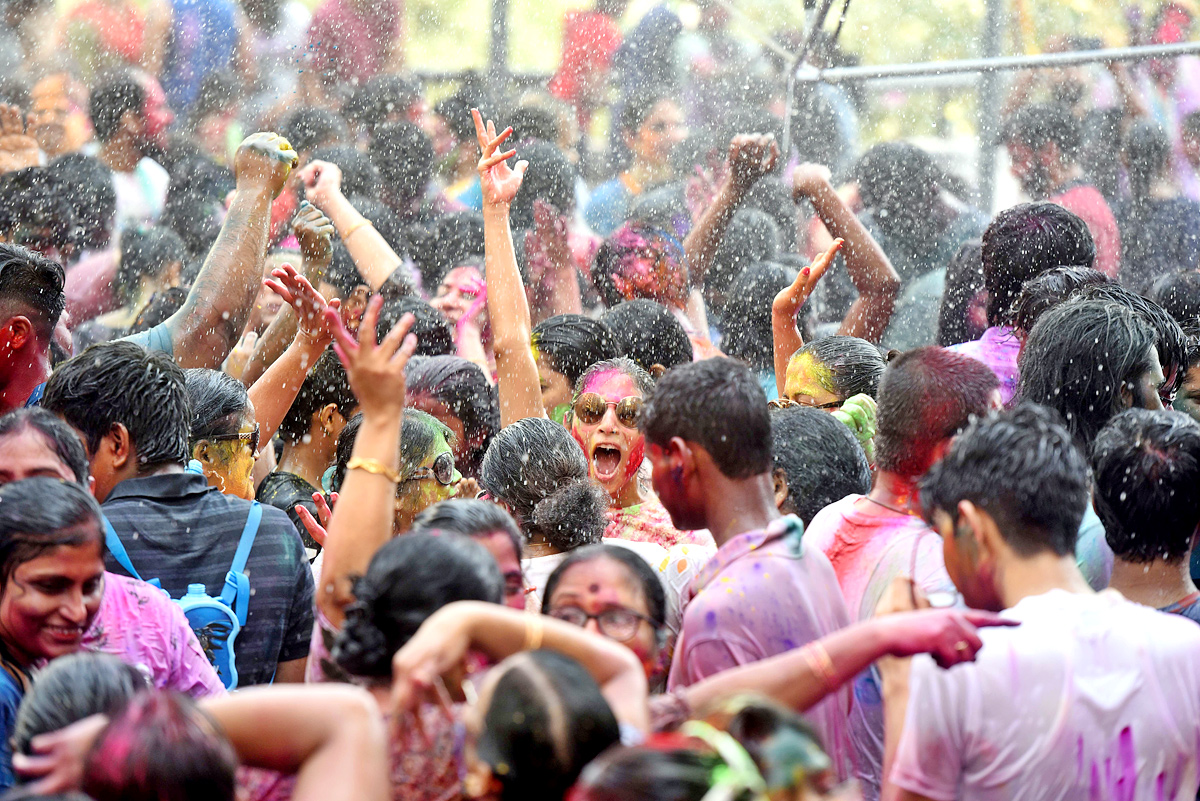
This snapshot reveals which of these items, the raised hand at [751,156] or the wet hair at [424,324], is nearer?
the wet hair at [424,324]

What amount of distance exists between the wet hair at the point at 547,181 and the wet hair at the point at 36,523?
437cm

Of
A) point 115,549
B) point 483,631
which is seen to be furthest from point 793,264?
point 483,631

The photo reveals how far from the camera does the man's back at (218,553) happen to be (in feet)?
8.91

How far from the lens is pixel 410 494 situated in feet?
11.2

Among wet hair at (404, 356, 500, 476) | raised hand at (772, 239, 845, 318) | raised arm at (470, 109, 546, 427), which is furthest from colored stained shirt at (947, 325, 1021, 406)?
wet hair at (404, 356, 500, 476)

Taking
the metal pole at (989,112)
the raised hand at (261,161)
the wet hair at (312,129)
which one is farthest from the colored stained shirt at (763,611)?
the wet hair at (312,129)

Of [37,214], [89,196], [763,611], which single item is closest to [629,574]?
[763,611]

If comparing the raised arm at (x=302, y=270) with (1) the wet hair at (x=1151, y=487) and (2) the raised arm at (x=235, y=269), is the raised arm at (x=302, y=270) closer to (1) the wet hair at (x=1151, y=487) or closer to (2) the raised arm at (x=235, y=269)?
(2) the raised arm at (x=235, y=269)

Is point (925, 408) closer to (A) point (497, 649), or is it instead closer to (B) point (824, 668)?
(B) point (824, 668)

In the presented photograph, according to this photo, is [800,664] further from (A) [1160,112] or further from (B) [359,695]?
(A) [1160,112]

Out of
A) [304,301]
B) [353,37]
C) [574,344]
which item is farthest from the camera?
[353,37]

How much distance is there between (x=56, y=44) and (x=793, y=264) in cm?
491

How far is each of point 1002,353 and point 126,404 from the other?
242 cm

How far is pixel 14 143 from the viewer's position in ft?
21.5
